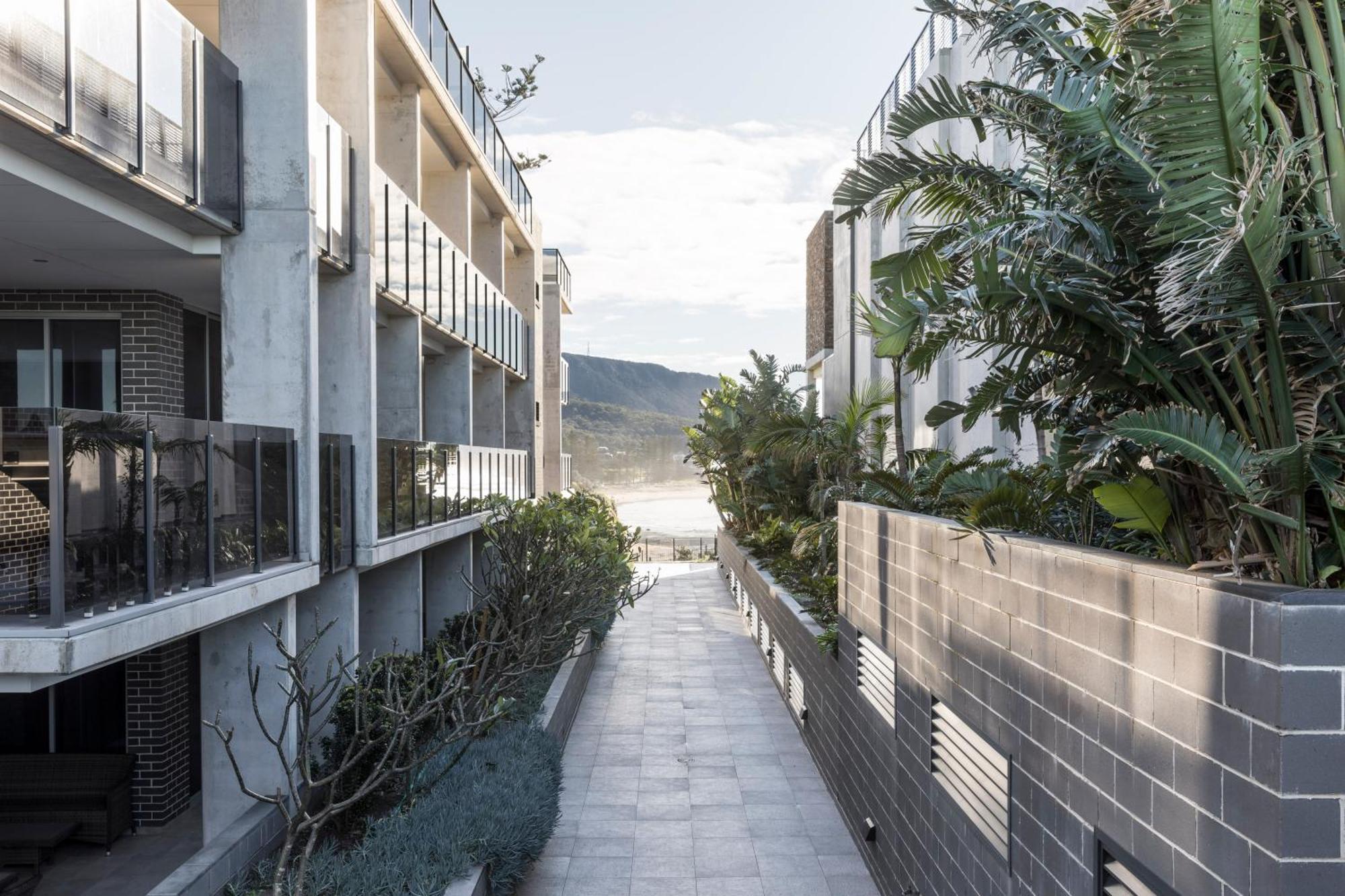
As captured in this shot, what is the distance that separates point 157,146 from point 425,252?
21.6ft

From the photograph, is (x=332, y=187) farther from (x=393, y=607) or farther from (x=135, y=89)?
(x=393, y=607)

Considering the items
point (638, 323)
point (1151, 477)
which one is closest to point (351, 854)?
point (1151, 477)

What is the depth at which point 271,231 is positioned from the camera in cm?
893

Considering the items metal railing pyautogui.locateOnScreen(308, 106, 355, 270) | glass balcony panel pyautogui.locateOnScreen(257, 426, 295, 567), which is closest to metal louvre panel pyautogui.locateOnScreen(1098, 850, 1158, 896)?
glass balcony panel pyautogui.locateOnScreen(257, 426, 295, 567)

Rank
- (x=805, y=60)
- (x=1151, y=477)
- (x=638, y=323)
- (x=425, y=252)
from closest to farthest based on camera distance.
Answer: (x=1151, y=477), (x=425, y=252), (x=805, y=60), (x=638, y=323)

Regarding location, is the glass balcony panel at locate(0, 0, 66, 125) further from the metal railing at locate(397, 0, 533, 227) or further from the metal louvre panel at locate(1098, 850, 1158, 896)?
the metal railing at locate(397, 0, 533, 227)

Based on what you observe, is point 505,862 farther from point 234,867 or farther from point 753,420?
point 753,420

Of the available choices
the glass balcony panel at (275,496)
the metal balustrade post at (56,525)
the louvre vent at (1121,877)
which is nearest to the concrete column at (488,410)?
the glass balcony panel at (275,496)

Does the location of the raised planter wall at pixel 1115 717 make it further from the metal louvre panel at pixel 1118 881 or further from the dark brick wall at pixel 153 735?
the dark brick wall at pixel 153 735

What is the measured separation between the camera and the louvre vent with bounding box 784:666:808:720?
14.3 metres

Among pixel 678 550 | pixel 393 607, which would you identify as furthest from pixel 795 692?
pixel 678 550

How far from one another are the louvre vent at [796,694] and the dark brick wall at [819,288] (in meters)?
15.7

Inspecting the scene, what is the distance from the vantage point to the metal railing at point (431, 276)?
38.7ft

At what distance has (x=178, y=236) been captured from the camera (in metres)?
8.52
